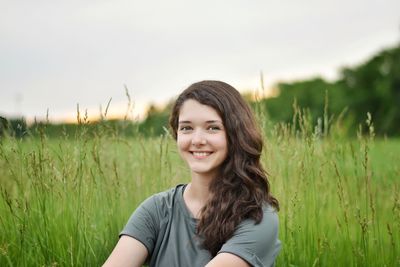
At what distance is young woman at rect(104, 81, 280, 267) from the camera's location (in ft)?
8.51

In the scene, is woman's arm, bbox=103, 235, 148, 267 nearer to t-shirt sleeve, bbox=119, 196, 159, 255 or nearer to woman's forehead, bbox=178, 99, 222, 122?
t-shirt sleeve, bbox=119, 196, 159, 255

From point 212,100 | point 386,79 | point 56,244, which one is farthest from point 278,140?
point 386,79

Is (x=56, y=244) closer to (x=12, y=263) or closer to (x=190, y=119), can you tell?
(x=12, y=263)

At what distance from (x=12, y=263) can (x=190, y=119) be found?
144cm

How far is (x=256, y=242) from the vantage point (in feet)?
8.36

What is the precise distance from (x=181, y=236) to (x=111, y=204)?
3.50 ft

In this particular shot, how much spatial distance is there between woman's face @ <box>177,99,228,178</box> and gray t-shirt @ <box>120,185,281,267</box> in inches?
9.6

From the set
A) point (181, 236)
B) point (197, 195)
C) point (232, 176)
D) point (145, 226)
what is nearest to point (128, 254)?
point (145, 226)

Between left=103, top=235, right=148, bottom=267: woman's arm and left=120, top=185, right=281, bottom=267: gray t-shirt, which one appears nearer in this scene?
left=120, top=185, right=281, bottom=267: gray t-shirt

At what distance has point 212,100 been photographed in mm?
2658

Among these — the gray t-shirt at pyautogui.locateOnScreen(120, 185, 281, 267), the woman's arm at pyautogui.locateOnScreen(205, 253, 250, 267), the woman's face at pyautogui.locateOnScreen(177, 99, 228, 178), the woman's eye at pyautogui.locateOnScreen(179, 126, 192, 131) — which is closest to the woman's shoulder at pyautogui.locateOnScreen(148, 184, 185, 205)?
the gray t-shirt at pyautogui.locateOnScreen(120, 185, 281, 267)

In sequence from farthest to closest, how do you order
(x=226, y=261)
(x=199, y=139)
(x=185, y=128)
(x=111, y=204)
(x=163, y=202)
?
(x=111, y=204) < (x=163, y=202) < (x=185, y=128) < (x=199, y=139) < (x=226, y=261)

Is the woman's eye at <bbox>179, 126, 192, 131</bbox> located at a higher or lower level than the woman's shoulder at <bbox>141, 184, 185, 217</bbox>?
higher

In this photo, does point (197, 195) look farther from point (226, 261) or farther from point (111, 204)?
point (111, 204)
